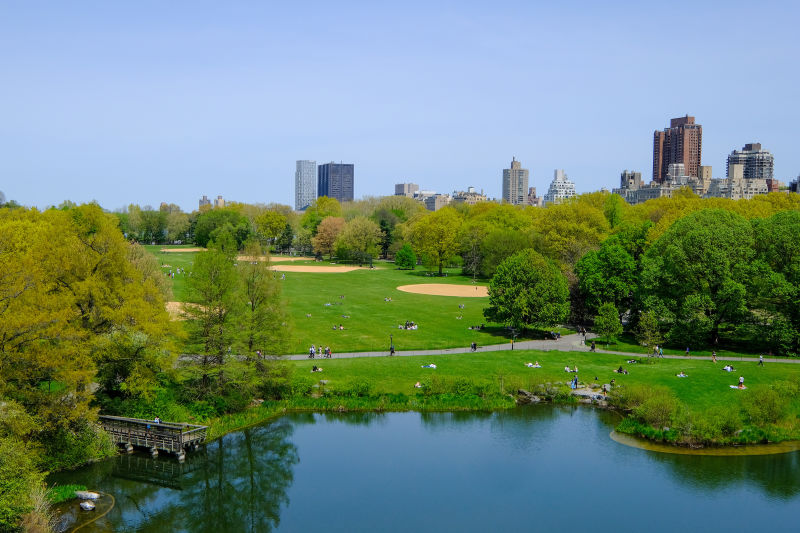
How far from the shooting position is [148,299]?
4247 centimetres

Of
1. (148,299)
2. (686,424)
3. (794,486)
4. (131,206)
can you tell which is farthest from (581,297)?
(131,206)

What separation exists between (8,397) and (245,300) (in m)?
15.4

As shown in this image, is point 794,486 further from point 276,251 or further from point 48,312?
point 276,251

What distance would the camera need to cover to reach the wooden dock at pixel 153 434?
3534 centimetres

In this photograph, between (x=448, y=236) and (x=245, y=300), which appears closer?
(x=245, y=300)

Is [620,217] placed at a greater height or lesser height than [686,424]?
greater

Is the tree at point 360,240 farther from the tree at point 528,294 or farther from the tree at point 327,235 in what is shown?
the tree at point 528,294

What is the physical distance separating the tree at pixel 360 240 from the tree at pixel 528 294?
233 feet

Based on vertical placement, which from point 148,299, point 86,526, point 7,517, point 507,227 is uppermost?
point 507,227

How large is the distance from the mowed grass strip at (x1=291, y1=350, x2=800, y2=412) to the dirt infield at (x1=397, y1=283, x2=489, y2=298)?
3678 centimetres

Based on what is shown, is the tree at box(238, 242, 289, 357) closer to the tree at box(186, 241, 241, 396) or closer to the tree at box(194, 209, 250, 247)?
the tree at box(186, 241, 241, 396)

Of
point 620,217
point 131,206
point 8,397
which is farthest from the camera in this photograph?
point 131,206

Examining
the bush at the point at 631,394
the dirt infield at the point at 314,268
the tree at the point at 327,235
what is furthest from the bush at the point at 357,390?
the tree at the point at 327,235

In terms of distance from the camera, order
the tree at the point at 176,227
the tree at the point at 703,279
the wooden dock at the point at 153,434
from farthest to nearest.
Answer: the tree at the point at 176,227
the tree at the point at 703,279
the wooden dock at the point at 153,434
